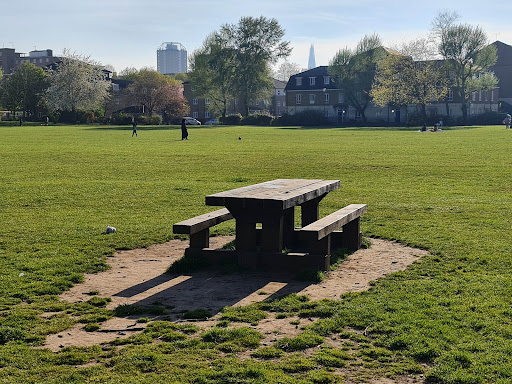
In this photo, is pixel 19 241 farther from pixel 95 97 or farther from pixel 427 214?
pixel 95 97

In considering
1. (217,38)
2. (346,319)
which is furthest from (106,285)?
(217,38)

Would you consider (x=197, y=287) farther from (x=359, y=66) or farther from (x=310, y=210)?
(x=359, y=66)

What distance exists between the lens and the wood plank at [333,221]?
8477mm

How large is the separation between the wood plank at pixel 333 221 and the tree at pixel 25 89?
4052 inches

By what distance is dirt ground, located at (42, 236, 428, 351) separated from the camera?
6504mm

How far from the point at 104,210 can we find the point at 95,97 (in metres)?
93.8

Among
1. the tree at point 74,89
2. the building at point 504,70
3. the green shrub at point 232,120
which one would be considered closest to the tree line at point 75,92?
the tree at point 74,89

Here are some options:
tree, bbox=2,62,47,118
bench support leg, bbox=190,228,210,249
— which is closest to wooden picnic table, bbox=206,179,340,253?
bench support leg, bbox=190,228,210,249

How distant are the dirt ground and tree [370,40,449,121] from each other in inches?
3303

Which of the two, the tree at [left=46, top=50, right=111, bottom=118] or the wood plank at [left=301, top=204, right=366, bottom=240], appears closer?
the wood plank at [left=301, top=204, right=366, bottom=240]

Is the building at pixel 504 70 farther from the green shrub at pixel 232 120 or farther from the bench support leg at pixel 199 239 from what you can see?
the bench support leg at pixel 199 239

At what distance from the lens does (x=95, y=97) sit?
343 feet

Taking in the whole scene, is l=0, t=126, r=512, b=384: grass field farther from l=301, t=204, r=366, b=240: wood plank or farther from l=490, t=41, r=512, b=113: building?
l=490, t=41, r=512, b=113: building

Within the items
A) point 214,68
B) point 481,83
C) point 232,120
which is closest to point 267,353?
point 232,120
